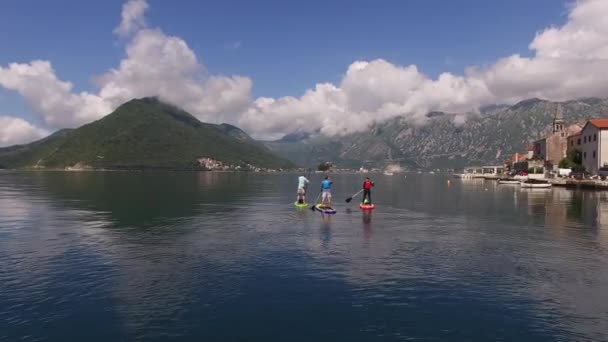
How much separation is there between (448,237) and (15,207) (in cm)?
4871

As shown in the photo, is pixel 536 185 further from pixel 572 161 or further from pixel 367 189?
pixel 367 189

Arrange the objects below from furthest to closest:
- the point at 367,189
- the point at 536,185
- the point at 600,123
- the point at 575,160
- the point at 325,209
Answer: the point at 575,160 → the point at 600,123 → the point at 536,185 → the point at 367,189 → the point at 325,209

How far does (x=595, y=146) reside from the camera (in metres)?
121

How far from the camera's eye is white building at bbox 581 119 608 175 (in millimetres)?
116938

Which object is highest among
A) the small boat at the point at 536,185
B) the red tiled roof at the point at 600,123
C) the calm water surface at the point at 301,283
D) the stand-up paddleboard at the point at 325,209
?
the red tiled roof at the point at 600,123

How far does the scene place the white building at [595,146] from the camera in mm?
116938

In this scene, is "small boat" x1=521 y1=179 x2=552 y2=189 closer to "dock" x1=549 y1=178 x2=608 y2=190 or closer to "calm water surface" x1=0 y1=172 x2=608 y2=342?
"dock" x1=549 y1=178 x2=608 y2=190

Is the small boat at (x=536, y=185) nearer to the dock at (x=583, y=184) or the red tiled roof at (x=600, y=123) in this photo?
the dock at (x=583, y=184)

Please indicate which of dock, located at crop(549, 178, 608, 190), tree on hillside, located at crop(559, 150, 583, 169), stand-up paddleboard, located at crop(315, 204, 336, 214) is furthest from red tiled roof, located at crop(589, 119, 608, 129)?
Result: stand-up paddleboard, located at crop(315, 204, 336, 214)

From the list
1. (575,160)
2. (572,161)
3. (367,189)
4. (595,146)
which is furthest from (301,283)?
(575,160)

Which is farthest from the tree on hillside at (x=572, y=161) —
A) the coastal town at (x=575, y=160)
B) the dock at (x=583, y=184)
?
the dock at (x=583, y=184)

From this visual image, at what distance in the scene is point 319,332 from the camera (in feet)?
44.4

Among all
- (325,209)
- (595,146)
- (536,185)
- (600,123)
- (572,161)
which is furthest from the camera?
(572,161)

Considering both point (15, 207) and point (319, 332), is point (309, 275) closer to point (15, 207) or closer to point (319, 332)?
point (319, 332)
